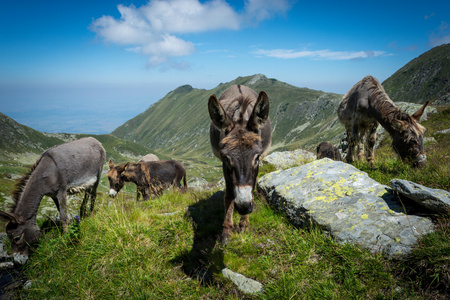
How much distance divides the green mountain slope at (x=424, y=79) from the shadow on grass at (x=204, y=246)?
640 ft

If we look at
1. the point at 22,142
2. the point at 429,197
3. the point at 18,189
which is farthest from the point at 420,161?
the point at 22,142

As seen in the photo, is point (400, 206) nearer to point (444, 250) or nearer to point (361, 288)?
point (444, 250)

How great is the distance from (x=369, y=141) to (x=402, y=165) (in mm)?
2987

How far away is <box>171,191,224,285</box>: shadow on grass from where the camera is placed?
458 centimetres

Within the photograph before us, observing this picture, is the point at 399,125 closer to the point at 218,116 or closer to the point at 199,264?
the point at 218,116

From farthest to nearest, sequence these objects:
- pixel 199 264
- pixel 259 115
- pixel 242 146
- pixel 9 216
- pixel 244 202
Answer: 1. pixel 9 216
2. pixel 199 264
3. pixel 259 115
4. pixel 242 146
5. pixel 244 202

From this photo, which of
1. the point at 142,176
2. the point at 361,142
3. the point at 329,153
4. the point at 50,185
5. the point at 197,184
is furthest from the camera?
the point at 197,184

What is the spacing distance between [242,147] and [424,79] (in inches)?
8949

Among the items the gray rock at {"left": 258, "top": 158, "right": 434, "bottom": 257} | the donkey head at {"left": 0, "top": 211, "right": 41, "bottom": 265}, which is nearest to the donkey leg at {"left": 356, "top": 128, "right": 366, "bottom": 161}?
the gray rock at {"left": 258, "top": 158, "right": 434, "bottom": 257}

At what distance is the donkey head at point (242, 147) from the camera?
3.78 metres

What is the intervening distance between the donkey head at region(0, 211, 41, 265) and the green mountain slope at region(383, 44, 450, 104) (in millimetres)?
199231

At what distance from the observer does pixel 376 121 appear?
929 cm

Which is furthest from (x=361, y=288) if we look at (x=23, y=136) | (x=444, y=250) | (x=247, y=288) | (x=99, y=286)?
(x=23, y=136)

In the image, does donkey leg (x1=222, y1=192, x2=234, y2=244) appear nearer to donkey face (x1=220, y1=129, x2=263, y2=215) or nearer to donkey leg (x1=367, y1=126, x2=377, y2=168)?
donkey face (x1=220, y1=129, x2=263, y2=215)
